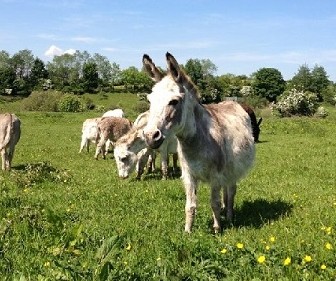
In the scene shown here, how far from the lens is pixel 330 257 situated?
479 centimetres

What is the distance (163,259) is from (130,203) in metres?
4.07

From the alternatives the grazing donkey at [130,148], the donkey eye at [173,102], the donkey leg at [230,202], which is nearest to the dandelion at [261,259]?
the donkey eye at [173,102]

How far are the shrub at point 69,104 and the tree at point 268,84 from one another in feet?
194

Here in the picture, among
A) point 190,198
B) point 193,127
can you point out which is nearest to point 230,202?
point 190,198

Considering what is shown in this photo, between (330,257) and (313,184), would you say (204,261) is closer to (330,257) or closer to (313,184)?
(330,257)

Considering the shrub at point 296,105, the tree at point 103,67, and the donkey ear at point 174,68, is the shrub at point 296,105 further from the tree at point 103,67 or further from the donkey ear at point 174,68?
the tree at point 103,67

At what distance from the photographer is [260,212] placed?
822 cm

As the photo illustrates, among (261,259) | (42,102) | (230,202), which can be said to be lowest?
(42,102)

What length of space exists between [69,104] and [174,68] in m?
52.9

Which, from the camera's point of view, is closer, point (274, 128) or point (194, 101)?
point (194, 101)

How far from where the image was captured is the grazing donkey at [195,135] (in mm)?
5594

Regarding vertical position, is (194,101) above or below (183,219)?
above

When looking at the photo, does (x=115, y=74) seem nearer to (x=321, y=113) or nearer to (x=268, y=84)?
(x=268, y=84)

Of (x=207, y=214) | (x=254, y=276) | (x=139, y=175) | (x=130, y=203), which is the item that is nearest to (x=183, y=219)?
(x=207, y=214)
